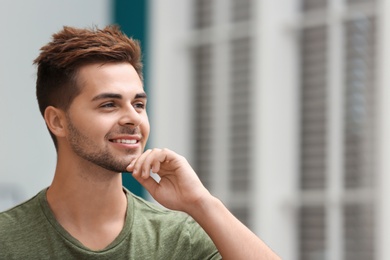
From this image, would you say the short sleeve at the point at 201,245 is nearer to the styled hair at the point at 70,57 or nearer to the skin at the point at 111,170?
the skin at the point at 111,170

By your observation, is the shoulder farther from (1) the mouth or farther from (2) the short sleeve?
(2) the short sleeve

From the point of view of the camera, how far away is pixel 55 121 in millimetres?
2156

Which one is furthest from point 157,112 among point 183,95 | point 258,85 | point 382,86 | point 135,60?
point 135,60

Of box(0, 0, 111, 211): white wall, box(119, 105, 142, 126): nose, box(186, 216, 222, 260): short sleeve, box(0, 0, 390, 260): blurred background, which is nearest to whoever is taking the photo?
box(119, 105, 142, 126): nose

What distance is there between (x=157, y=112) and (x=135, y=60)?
3.58 metres

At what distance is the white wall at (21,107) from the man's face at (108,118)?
368 centimetres

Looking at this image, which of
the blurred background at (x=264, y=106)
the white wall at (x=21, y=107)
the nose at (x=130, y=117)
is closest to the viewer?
the nose at (x=130, y=117)

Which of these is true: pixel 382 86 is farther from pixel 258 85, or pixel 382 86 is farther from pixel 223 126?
pixel 223 126

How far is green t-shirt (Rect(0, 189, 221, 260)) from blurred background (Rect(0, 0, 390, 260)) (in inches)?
91.9

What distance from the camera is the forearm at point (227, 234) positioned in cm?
209

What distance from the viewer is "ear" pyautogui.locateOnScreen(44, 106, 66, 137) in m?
2.14

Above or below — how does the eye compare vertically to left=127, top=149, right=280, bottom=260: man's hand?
above

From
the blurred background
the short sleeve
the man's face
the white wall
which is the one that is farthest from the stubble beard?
the white wall

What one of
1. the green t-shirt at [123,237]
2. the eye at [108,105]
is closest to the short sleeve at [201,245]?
the green t-shirt at [123,237]
